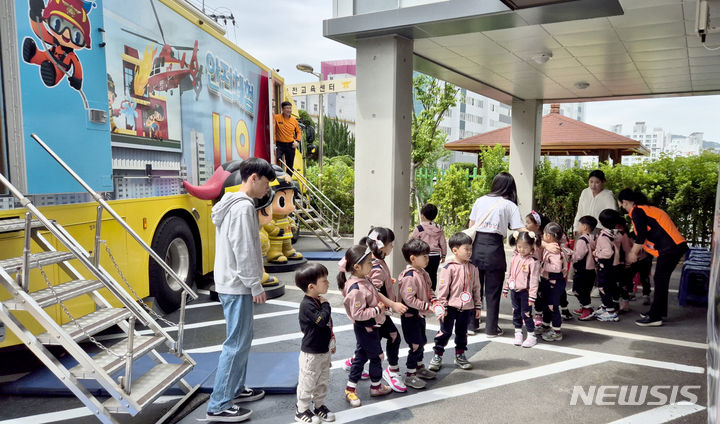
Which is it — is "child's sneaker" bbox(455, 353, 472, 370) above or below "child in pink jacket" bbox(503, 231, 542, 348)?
below

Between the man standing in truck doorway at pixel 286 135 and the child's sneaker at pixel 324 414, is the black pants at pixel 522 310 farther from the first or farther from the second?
the man standing in truck doorway at pixel 286 135

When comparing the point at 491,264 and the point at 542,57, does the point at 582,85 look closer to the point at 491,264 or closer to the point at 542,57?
the point at 542,57

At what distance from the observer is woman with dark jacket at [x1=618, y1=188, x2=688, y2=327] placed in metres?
5.48

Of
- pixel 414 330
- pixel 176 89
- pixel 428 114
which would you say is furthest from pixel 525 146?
pixel 414 330

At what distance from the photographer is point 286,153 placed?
10.6 meters

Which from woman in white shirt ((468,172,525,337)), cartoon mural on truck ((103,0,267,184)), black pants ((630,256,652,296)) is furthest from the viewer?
black pants ((630,256,652,296))

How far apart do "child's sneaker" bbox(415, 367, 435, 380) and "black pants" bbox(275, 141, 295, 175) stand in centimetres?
715

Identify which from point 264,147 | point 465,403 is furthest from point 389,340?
point 264,147

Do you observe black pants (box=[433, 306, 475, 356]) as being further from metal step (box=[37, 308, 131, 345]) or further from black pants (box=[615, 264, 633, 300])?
black pants (box=[615, 264, 633, 300])

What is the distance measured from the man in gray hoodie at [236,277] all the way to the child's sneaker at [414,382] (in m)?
1.36

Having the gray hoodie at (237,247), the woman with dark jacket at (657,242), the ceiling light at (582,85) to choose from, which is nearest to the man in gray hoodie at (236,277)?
the gray hoodie at (237,247)

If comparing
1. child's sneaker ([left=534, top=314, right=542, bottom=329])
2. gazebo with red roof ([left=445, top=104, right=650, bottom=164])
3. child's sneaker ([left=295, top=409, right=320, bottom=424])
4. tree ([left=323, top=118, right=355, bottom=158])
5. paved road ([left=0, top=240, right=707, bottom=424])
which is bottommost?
paved road ([left=0, top=240, right=707, bottom=424])

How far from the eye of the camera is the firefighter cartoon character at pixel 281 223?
23.0 ft

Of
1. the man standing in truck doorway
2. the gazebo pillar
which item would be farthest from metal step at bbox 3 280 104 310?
the gazebo pillar
